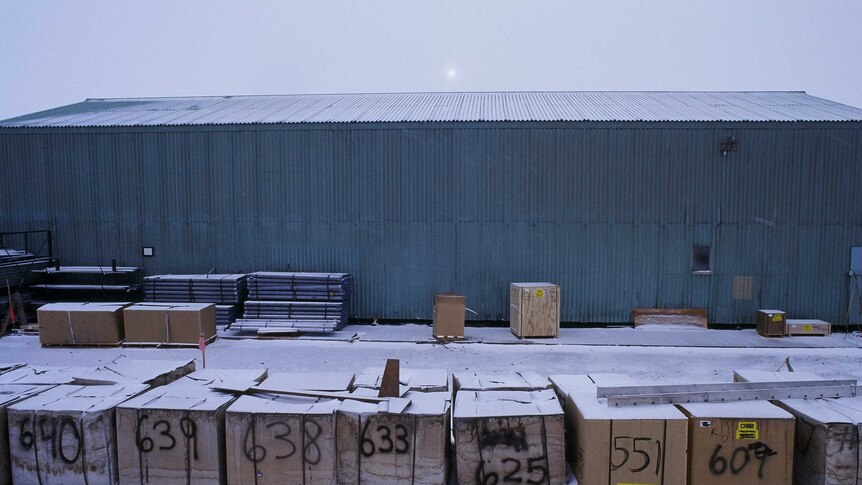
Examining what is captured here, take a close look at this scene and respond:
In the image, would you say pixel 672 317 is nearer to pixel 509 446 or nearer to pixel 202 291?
pixel 509 446

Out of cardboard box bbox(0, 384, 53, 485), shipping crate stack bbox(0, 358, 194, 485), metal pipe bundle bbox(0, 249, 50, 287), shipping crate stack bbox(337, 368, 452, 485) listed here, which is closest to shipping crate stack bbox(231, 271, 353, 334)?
metal pipe bundle bbox(0, 249, 50, 287)

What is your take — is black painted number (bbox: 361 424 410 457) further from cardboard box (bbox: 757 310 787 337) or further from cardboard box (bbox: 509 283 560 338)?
cardboard box (bbox: 757 310 787 337)

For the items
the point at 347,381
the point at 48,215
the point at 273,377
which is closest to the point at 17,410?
the point at 273,377

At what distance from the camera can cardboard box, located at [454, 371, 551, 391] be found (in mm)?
6027

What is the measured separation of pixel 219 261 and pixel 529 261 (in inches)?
435

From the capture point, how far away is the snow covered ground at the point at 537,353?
1201cm

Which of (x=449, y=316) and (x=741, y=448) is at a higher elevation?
(x=741, y=448)

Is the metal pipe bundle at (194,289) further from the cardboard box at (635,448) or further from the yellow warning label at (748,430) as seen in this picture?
the yellow warning label at (748,430)

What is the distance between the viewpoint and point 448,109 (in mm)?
19156

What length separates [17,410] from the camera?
550 cm

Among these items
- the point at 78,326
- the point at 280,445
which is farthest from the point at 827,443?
the point at 78,326

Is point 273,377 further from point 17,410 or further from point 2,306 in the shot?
point 2,306

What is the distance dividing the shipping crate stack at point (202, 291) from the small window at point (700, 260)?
15.5 metres

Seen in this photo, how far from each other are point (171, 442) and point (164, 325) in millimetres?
9571
